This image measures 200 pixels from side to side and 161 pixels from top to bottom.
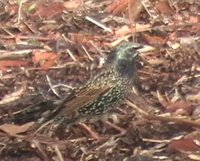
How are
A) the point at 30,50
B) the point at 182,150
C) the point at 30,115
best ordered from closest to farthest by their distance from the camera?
the point at 182,150
the point at 30,115
the point at 30,50

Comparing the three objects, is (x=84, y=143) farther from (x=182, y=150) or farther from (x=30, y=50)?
(x=30, y=50)

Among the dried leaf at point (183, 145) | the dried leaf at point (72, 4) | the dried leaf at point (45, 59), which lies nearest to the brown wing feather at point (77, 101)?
the dried leaf at point (183, 145)

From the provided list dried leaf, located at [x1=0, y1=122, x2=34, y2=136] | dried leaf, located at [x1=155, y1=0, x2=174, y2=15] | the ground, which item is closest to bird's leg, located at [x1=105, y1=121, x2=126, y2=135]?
the ground

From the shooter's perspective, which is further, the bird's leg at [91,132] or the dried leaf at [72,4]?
the dried leaf at [72,4]

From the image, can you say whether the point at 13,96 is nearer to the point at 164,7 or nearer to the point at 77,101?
the point at 77,101

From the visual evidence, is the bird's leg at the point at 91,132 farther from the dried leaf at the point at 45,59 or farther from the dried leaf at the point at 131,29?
the dried leaf at the point at 131,29

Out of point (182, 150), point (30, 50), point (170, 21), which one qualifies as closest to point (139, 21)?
point (170, 21)

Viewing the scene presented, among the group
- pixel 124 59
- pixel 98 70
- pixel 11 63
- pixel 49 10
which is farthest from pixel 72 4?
pixel 124 59
